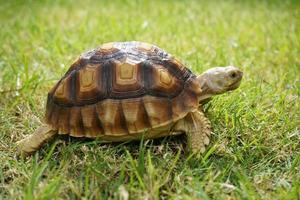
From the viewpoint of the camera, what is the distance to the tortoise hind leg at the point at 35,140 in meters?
2.42

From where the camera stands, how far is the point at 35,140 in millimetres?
2447

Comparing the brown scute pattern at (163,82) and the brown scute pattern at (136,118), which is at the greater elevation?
the brown scute pattern at (163,82)

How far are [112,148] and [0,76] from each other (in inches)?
58.7

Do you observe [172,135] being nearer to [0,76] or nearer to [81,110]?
[81,110]

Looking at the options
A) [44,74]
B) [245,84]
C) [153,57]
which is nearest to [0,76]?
[44,74]

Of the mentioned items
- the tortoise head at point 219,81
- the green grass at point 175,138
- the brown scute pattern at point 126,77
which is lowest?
the green grass at point 175,138

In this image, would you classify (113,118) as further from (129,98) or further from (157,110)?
(157,110)

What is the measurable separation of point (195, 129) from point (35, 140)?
892 millimetres

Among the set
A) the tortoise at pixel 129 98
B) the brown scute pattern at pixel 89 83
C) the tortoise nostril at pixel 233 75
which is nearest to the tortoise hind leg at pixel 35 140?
the tortoise at pixel 129 98

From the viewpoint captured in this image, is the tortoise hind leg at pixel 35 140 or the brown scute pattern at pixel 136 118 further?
the tortoise hind leg at pixel 35 140

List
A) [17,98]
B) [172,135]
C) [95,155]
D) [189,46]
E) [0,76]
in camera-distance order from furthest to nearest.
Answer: [189,46]
[0,76]
[17,98]
[172,135]
[95,155]

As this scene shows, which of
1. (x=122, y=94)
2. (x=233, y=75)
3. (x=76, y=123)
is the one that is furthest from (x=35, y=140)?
(x=233, y=75)

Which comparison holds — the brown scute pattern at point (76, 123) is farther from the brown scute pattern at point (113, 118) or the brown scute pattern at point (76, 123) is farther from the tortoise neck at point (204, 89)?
the tortoise neck at point (204, 89)

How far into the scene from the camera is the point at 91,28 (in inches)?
194
